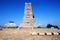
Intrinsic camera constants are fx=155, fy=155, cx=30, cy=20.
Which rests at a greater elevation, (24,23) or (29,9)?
(29,9)

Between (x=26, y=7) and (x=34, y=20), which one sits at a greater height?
(x=26, y=7)

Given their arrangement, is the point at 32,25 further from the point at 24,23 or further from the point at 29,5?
the point at 29,5

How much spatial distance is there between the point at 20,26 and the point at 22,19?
1.87m

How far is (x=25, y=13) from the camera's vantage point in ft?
128

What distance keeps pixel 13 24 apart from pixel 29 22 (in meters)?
14.8

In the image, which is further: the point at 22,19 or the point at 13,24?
the point at 13,24

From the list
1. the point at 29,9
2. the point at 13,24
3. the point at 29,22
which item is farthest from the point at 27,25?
the point at 13,24

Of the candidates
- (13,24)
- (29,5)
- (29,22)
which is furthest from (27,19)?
(13,24)

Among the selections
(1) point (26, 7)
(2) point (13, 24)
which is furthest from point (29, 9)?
(2) point (13, 24)

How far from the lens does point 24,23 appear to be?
39.4 meters

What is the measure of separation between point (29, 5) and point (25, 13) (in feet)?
7.41

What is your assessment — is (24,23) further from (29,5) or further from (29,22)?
(29,5)

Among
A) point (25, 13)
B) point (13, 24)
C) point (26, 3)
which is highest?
point (26, 3)

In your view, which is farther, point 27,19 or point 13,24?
point 13,24
